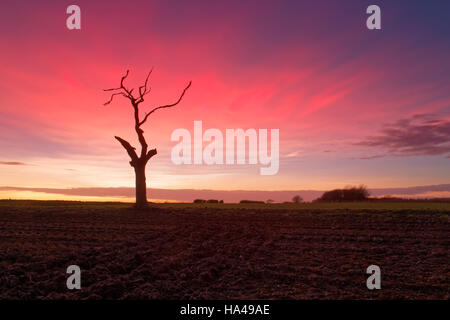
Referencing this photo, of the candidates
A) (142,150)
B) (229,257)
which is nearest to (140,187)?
(142,150)

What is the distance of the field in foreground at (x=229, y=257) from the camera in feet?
25.0

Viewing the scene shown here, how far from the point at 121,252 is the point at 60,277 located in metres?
2.72

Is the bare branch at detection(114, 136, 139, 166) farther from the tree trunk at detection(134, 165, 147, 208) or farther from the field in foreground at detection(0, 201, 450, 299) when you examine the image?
the field in foreground at detection(0, 201, 450, 299)

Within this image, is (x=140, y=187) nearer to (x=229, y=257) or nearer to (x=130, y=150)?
(x=130, y=150)

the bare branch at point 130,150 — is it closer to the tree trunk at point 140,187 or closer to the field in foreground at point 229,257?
the tree trunk at point 140,187

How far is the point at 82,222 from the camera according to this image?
18484mm

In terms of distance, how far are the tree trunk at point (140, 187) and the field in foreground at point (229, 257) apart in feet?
28.1

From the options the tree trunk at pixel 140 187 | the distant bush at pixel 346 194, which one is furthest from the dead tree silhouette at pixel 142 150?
the distant bush at pixel 346 194

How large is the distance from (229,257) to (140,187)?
1853 cm

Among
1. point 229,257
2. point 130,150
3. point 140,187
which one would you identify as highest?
point 130,150

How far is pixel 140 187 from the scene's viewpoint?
27641mm

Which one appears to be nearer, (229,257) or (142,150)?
(229,257)

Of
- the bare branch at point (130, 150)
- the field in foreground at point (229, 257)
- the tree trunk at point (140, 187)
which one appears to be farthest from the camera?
the bare branch at point (130, 150)
